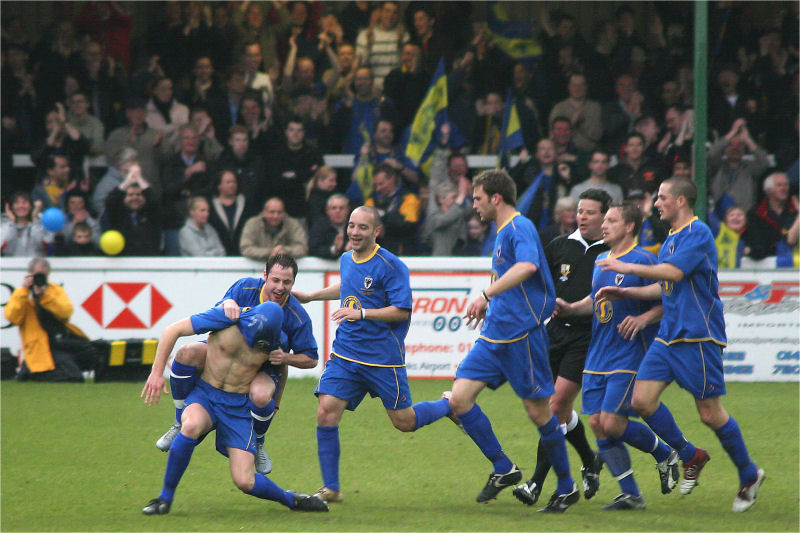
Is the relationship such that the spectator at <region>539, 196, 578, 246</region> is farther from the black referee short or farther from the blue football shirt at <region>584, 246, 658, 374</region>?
the blue football shirt at <region>584, 246, 658, 374</region>

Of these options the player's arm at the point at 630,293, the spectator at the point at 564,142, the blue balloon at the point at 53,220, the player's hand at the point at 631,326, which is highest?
the spectator at the point at 564,142

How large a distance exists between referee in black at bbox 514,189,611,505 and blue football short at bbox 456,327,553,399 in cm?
68

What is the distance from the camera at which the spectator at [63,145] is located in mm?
14133

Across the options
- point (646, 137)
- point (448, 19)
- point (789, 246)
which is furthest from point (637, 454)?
point (448, 19)

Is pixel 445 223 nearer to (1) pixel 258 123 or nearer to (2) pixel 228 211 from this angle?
(2) pixel 228 211

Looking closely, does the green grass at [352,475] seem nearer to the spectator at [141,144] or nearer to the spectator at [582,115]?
the spectator at [141,144]

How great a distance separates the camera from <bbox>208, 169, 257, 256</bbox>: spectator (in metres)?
12.9

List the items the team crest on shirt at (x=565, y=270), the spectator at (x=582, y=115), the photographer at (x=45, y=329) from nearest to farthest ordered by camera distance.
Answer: the team crest on shirt at (x=565, y=270) < the photographer at (x=45, y=329) < the spectator at (x=582, y=115)

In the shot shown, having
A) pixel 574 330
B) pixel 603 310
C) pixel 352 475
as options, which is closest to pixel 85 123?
pixel 352 475

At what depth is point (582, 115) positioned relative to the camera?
14.3 m

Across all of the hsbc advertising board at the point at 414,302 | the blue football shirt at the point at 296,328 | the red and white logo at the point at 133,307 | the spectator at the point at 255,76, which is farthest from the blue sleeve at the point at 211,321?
the spectator at the point at 255,76

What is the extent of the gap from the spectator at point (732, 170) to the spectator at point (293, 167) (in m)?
5.21

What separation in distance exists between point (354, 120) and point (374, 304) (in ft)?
25.4

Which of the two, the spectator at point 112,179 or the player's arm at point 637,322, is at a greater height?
the spectator at point 112,179
